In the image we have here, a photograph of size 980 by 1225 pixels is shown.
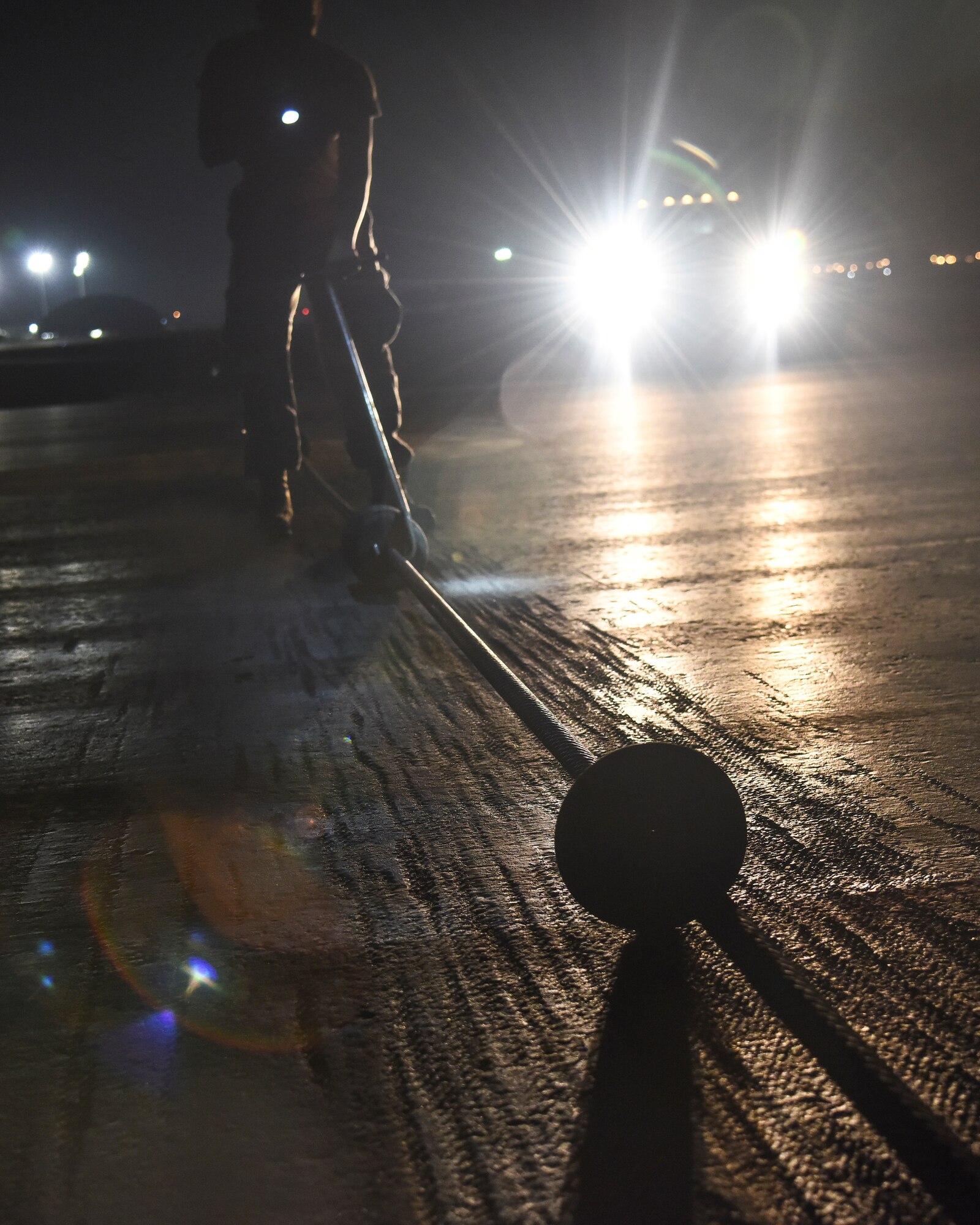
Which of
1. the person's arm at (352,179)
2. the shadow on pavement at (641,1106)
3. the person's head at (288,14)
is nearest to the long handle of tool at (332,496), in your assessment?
the person's arm at (352,179)

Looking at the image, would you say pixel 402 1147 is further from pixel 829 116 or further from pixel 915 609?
pixel 829 116

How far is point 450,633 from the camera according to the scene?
3311mm

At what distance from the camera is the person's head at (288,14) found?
561cm

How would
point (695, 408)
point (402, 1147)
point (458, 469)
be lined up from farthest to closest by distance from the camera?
1. point (695, 408)
2. point (458, 469)
3. point (402, 1147)

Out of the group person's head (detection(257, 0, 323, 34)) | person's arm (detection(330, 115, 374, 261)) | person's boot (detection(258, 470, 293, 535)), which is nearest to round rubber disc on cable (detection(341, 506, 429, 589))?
person's boot (detection(258, 470, 293, 535))

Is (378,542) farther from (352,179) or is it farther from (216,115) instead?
(216,115)

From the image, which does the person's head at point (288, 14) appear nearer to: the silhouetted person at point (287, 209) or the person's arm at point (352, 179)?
the silhouetted person at point (287, 209)

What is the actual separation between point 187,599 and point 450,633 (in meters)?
1.79

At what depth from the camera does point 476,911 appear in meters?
2.08

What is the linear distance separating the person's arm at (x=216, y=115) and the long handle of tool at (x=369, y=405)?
2.50ft

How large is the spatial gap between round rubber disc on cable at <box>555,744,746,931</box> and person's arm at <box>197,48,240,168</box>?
4698 mm

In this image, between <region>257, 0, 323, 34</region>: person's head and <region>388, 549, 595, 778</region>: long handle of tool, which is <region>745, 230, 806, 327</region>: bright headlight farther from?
<region>388, 549, 595, 778</region>: long handle of tool

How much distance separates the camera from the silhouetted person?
223 inches

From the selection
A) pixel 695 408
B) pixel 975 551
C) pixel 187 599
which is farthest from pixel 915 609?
pixel 695 408
